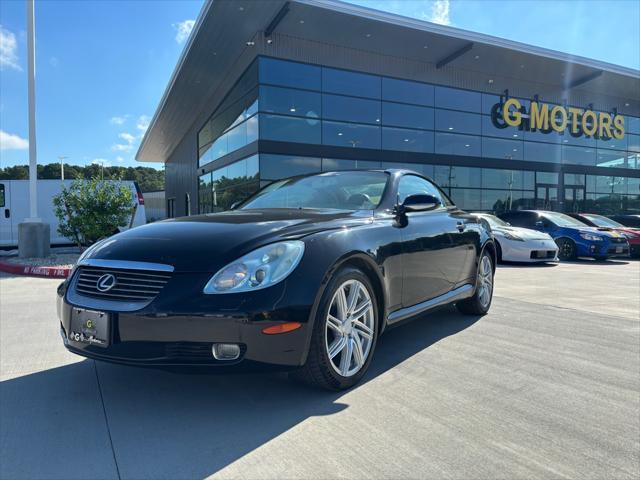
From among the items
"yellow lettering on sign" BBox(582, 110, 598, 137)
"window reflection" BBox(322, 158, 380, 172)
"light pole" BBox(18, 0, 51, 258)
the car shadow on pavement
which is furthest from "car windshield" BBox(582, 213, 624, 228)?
"light pole" BBox(18, 0, 51, 258)

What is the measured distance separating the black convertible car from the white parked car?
26.9ft

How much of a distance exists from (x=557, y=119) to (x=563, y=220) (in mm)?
14149

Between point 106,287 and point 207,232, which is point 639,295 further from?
point 106,287

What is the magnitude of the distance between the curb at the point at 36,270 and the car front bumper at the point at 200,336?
7.54 meters

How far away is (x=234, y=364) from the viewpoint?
2340 millimetres

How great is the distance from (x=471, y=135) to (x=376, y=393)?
21.6 meters

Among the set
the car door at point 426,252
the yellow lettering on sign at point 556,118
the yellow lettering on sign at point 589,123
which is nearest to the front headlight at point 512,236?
the car door at point 426,252

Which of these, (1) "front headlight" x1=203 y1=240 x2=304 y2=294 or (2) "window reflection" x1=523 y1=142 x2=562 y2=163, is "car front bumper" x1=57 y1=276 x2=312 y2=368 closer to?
(1) "front headlight" x1=203 y1=240 x2=304 y2=294

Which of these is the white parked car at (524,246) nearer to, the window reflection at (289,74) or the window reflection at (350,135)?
the window reflection at (350,135)

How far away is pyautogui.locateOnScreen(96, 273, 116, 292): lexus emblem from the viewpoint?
253 centimetres

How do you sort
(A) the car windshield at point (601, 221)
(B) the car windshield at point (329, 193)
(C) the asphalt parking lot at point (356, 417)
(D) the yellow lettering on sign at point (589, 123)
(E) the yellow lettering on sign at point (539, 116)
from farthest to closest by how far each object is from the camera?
1. (D) the yellow lettering on sign at point (589, 123)
2. (E) the yellow lettering on sign at point (539, 116)
3. (A) the car windshield at point (601, 221)
4. (B) the car windshield at point (329, 193)
5. (C) the asphalt parking lot at point (356, 417)

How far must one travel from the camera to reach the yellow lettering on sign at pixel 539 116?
2406 centimetres

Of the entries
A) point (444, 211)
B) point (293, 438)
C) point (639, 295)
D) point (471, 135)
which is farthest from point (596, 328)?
point (471, 135)

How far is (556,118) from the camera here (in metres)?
24.7
